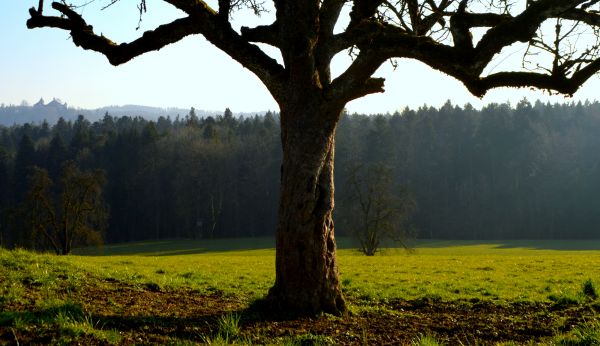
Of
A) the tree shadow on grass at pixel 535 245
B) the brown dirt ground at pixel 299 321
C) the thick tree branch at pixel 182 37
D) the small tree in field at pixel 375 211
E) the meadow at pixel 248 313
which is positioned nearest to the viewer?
the meadow at pixel 248 313

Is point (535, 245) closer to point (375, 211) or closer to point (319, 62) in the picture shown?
point (375, 211)

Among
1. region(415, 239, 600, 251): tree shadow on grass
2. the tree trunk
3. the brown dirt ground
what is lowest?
region(415, 239, 600, 251): tree shadow on grass

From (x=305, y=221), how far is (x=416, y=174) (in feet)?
329

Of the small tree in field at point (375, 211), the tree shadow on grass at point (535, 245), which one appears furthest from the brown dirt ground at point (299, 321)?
the tree shadow on grass at point (535, 245)

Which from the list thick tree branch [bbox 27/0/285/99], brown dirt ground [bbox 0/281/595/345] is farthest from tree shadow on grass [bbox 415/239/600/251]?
thick tree branch [bbox 27/0/285/99]

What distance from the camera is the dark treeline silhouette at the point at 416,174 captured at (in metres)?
100

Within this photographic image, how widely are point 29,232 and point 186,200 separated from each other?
47.9 meters

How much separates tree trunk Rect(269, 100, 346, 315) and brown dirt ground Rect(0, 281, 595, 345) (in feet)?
1.45

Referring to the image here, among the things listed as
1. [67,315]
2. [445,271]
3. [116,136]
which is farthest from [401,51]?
[116,136]

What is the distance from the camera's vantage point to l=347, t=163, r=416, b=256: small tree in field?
51.9m

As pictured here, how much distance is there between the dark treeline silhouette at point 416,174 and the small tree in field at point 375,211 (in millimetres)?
36616

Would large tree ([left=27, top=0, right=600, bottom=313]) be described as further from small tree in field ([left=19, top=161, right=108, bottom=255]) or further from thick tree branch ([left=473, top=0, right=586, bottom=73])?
small tree in field ([left=19, top=161, right=108, bottom=255])

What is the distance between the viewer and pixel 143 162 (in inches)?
4481

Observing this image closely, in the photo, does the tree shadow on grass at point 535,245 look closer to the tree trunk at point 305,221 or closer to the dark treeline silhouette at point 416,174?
the dark treeline silhouette at point 416,174
